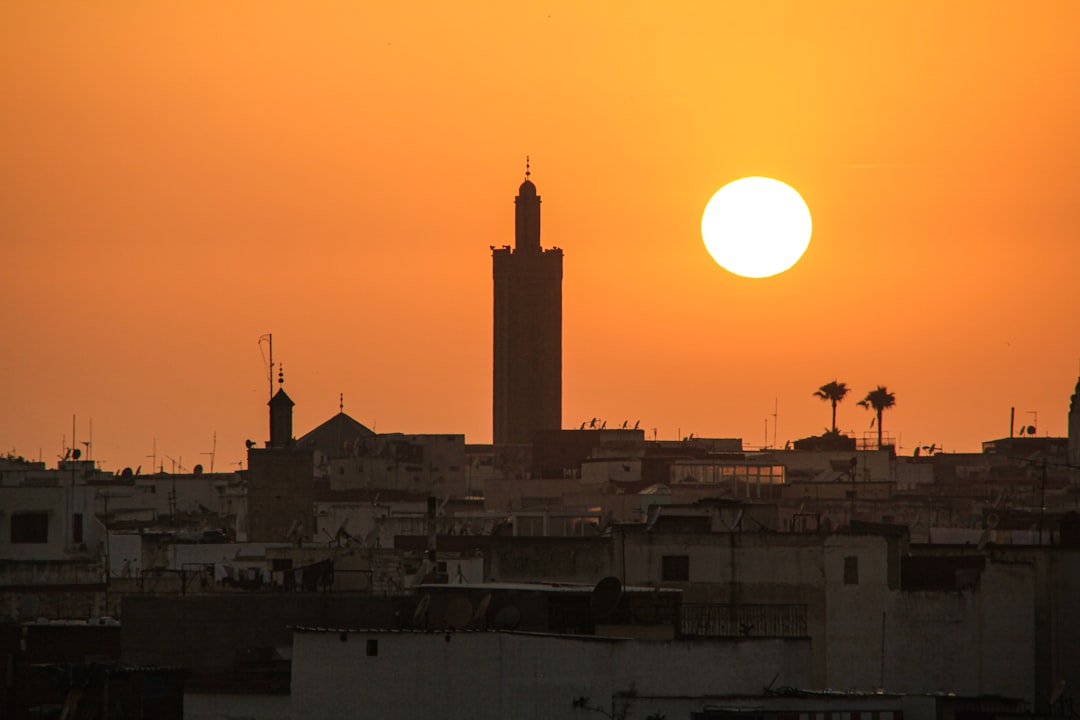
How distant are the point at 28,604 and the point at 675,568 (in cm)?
1616

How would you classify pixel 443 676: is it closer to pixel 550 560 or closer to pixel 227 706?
pixel 227 706

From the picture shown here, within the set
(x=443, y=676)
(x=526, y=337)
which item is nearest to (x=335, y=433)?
(x=526, y=337)

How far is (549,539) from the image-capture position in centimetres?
4788

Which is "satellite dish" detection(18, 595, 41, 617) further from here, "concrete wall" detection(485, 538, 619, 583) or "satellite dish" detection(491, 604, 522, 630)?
"satellite dish" detection(491, 604, 522, 630)

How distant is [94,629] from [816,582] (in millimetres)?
14184

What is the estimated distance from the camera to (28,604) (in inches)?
2191

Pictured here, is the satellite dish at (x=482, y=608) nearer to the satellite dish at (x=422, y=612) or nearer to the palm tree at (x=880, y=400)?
the satellite dish at (x=422, y=612)

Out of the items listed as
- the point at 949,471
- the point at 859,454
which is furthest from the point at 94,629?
the point at 949,471

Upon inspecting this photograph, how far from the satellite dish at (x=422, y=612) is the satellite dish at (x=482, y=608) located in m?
0.72

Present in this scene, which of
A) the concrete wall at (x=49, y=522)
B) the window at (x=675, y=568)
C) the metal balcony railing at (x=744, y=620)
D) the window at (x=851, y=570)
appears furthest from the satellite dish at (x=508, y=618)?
the concrete wall at (x=49, y=522)

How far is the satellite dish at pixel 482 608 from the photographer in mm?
36219

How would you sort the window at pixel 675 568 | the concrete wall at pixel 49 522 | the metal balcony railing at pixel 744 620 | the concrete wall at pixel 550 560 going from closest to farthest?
the metal balcony railing at pixel 744 620
the concrete wall at pixel 550 560
the window at pixel 675 568
the concrete wall at pixel 49 522

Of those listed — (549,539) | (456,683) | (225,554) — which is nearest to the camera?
(456,683)

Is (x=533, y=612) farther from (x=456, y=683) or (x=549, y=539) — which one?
(x=549, y=539)
